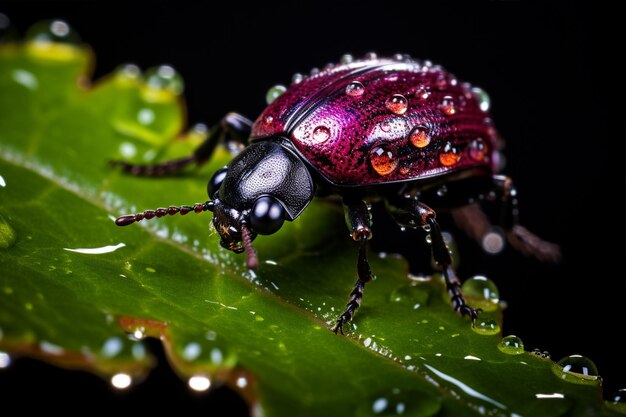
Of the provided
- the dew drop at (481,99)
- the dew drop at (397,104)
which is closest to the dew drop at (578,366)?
the dew drop at (397,104)

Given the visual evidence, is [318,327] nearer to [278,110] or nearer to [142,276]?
[142,276]

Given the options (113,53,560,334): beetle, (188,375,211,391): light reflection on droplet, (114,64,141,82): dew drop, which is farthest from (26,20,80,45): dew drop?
(188,375,211,391): light reflection on droplet

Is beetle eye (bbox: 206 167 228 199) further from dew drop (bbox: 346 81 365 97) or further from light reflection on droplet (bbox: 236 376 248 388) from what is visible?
light reflection on droplet (bbox: 236 376 248 388)

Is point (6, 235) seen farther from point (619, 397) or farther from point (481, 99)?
point (481, 99)

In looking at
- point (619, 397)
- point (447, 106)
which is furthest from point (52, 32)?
point (619, 397)

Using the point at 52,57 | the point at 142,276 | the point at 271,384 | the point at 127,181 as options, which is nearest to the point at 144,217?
the point at 142,276

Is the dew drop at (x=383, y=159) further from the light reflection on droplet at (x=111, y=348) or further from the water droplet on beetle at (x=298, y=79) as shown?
the light reflection on droplet at (x=111, y=348)

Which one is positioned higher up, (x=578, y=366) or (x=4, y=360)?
(x=578, y=366)

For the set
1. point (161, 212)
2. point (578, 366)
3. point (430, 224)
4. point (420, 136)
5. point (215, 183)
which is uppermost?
point (420, 136)
